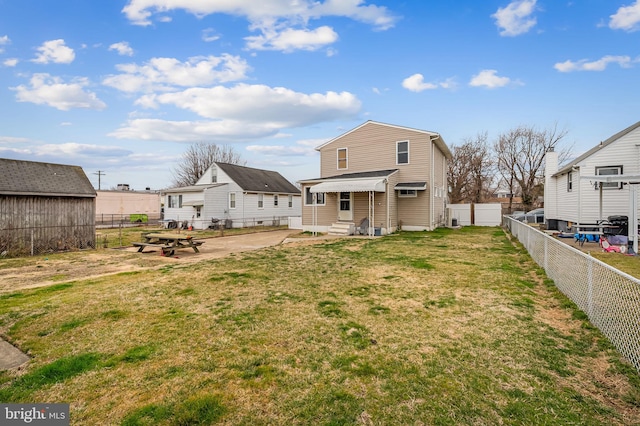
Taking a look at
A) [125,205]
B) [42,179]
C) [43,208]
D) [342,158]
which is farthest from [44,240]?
[125,205]

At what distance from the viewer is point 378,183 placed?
53.6ft

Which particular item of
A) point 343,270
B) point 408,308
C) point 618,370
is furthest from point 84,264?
point 618,370

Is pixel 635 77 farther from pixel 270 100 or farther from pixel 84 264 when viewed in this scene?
pixel 84 264

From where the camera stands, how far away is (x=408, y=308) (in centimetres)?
529

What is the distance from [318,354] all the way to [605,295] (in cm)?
428

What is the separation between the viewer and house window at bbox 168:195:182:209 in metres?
26.4

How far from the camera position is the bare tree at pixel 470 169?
124ft

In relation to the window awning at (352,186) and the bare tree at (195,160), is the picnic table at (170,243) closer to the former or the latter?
the window awning at (352,186)

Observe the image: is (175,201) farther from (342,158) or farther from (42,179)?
A: (342,158)

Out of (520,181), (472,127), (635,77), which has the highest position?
(472,127)

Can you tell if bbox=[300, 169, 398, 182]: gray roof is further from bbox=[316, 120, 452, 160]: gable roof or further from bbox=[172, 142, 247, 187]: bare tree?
bbox=[172, 142, 247, 187]: bare tree

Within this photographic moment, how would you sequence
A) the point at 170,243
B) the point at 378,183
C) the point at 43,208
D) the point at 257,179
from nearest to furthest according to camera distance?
the point at 170,243, the point at 43,208, the point at 378,183, the point at 257,179

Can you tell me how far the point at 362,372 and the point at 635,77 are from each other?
77.9 ft

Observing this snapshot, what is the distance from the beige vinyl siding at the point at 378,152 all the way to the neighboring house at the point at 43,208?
13.8 metres
